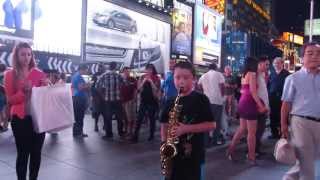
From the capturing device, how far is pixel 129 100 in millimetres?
10289

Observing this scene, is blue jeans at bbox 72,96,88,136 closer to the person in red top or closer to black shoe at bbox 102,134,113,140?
black shoe at bbox 102,134,113,140

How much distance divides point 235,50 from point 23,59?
76.1 ft

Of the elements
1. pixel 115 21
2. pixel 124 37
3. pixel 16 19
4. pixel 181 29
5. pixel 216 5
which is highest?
pixel 216 5

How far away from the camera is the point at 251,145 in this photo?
730 centimetres

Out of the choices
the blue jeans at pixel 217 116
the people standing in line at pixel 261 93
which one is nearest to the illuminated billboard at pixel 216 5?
the blue jeans at pixel 217 116

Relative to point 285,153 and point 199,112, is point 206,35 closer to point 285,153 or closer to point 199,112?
point 285,153

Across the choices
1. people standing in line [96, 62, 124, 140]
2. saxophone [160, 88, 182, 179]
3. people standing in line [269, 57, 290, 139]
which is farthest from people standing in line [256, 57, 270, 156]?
saxophone [160, 88, 182, 179]

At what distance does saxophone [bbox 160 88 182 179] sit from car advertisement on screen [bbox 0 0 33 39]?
9.43 meters

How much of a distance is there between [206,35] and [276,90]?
1775 centimetres

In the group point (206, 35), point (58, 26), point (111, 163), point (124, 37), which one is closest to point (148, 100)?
point (111, 163)

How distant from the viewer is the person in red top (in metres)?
4.46

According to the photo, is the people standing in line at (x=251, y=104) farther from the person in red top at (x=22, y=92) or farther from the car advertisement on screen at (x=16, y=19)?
the car advertisement on screen at (x=16, y=19)

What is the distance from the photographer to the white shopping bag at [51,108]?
4441 mm

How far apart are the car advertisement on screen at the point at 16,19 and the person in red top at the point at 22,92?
7.62 metres
